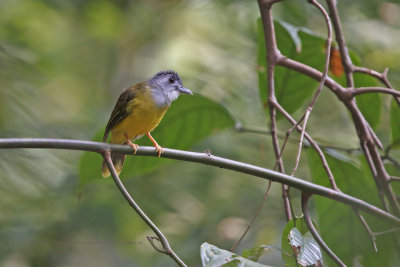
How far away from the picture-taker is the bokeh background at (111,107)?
3270 millimetres

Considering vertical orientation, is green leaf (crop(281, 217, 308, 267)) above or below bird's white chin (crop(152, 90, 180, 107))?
below

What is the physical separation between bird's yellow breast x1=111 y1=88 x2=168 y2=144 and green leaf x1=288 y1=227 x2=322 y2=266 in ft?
3.24

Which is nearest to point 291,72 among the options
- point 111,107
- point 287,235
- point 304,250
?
point 287,235

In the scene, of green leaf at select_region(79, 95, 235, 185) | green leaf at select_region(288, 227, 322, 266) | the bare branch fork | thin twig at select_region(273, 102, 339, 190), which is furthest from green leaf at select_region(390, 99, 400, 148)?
green leaf at select_region(288, 227, 322, 266)

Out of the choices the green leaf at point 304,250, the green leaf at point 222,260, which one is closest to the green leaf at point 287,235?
the green leaf at point 304,250

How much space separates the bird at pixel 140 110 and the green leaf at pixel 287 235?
2.50 ft

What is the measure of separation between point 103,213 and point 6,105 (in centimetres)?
88

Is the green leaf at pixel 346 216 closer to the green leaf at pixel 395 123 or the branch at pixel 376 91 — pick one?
the green leaf at pixel 395 123

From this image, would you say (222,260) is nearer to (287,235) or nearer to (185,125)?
(287,235)

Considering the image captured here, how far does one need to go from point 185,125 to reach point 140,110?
0.74 ft

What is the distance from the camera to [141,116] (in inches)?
97.0

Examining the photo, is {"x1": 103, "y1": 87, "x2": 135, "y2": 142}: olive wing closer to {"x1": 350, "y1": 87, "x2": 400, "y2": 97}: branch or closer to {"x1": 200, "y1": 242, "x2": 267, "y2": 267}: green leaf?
{"x1": 350, "y1": 87, "x2": 400, "y2": 97}: branch

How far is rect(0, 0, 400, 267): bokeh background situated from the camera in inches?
129

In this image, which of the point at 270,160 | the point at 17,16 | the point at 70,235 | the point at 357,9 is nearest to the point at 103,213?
the point at 70,235
